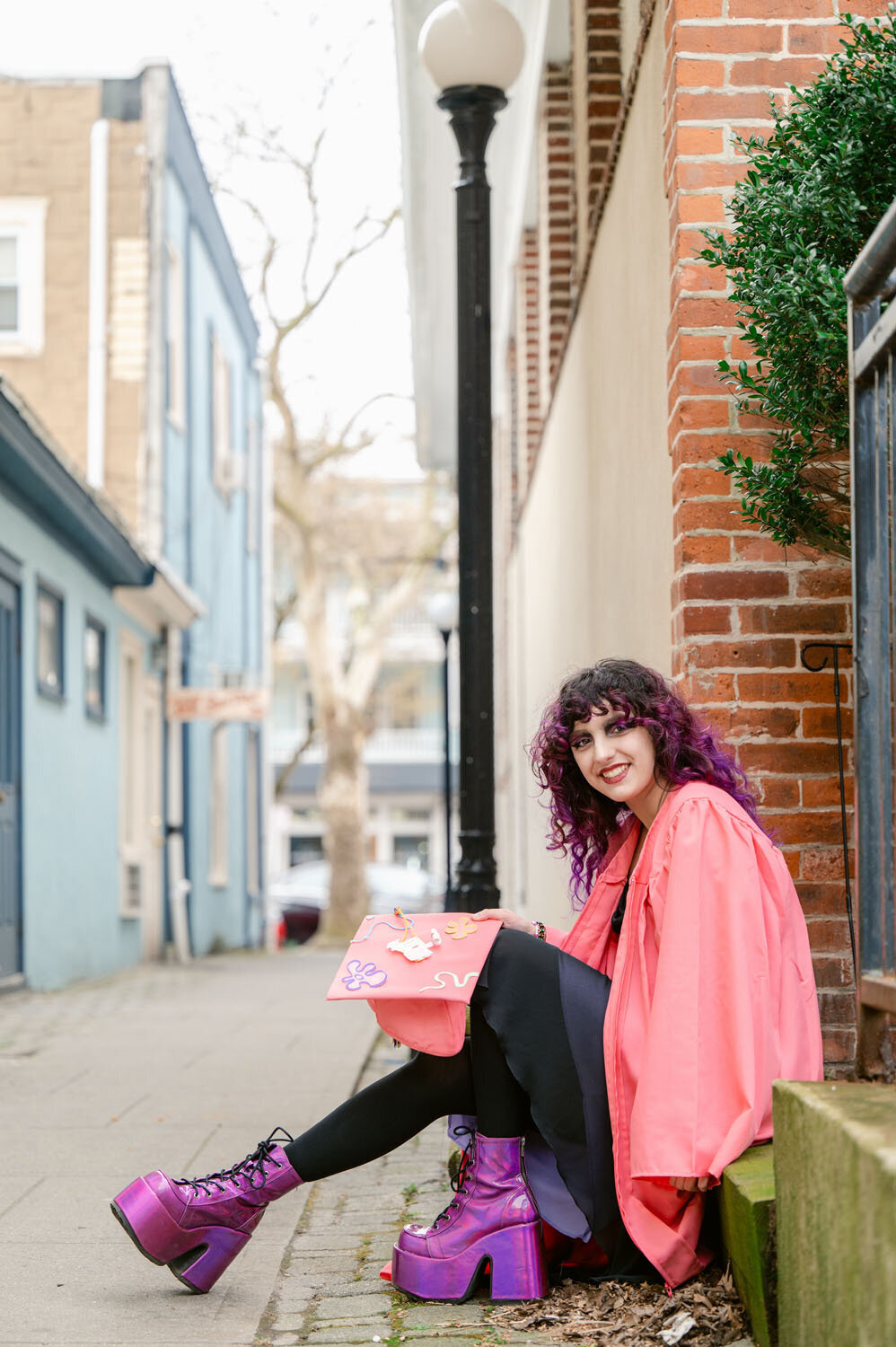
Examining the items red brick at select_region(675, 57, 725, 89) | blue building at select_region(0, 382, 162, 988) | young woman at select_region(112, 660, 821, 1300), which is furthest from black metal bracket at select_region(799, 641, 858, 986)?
blue building at select_region(0, 382, 162, 988)

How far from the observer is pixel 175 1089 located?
577 cm

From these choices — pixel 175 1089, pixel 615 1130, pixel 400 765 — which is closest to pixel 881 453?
pixel 615 1130

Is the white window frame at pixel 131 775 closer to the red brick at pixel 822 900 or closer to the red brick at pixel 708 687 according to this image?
the red brick at pixel 708 687

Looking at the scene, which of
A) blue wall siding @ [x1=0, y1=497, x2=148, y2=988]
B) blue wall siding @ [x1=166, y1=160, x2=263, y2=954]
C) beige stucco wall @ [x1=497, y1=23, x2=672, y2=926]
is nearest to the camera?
beige stucco wall @ [x1=497, y1=23, x2=672, y2=926]

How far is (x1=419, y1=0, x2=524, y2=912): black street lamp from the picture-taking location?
5.16 meters

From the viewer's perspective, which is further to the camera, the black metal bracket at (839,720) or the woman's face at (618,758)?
the black metal bracket at (839,720)

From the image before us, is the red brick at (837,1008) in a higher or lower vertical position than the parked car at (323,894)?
higher

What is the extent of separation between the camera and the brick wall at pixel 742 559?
379 centimetres

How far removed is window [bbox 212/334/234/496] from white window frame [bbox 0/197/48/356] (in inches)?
143

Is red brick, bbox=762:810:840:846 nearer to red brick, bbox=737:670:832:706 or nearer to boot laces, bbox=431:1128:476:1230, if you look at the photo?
red brick, bbox=737:670:832:706

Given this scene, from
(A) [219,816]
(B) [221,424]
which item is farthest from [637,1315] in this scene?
(B) [221,424]

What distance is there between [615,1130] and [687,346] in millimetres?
1944

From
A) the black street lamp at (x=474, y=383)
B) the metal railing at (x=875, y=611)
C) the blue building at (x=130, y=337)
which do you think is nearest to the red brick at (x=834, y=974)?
the metal railing at (x=875, y=611)

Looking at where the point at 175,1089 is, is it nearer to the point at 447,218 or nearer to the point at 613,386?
the point at 613,386
